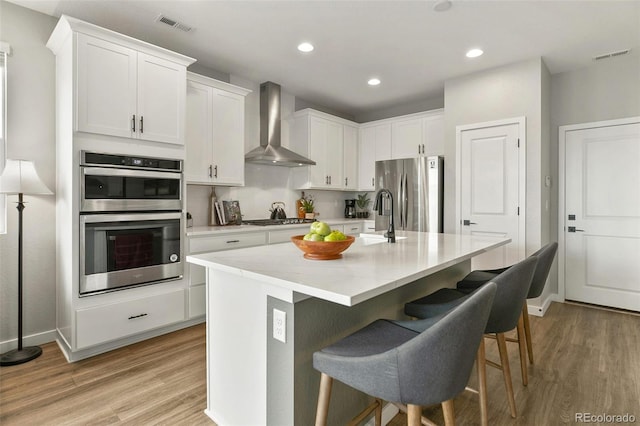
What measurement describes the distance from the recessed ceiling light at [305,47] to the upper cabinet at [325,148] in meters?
1.22

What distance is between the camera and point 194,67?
366 cm

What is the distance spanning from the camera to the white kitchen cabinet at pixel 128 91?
2.44 meters

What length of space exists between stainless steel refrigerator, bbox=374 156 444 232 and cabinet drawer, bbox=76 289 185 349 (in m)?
2.77

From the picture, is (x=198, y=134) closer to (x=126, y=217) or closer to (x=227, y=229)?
(x=227, y=229)

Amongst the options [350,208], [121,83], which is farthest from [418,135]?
[121,83]

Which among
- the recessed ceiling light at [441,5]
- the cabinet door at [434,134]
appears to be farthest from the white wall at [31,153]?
the cabinet door at [434,134]

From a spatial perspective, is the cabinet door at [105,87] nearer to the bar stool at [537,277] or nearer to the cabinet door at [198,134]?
the cabinet door at [198,134]

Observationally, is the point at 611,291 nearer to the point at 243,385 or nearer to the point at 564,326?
the point at 564,326

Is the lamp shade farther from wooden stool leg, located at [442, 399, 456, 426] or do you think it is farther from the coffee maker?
the coffee maker

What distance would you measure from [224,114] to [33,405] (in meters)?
2.79

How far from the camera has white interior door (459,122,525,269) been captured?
3.63 metres

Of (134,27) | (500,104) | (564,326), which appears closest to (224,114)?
(134,27)

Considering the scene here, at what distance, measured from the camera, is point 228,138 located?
3641 mm

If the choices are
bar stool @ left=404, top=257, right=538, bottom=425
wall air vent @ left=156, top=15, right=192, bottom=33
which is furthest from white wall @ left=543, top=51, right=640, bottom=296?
wall air vent @ left=156, top=15, right=192, bottom=33
